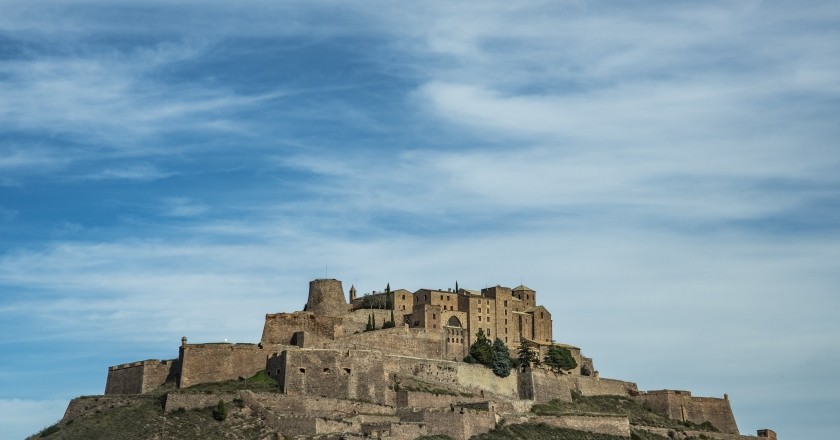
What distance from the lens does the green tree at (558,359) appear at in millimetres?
110750

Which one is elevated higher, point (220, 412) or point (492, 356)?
point (492, 356)

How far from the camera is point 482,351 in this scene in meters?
105

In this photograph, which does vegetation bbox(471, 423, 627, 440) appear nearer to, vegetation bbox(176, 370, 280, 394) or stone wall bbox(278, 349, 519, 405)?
stone wall bbox(278, 349, 519, 405)

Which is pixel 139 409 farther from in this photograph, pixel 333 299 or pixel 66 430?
pixel 333 299

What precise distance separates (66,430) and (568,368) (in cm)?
4116

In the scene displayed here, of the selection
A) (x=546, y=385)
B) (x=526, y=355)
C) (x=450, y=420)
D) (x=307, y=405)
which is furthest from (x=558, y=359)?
(x=307, y=405)

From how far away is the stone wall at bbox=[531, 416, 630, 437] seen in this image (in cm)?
9781

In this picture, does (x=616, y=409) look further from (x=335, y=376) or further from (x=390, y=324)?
(x=335, y=376)

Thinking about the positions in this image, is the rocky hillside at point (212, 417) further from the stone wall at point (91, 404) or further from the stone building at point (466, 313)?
the stone building at point (466, 313)

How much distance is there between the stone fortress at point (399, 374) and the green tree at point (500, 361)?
0.53m

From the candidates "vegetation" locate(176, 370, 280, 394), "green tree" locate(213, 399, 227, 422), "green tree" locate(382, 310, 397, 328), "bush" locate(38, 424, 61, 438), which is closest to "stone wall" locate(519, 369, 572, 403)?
"green tree" locate(382, 310, 397, 328)

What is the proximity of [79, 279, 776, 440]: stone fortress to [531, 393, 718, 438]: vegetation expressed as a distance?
83 cm

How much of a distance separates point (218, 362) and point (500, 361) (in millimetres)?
22252

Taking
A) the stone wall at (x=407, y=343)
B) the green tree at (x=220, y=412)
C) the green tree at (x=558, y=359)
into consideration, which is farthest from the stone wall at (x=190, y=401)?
the green tree at (x=558, y=359)
